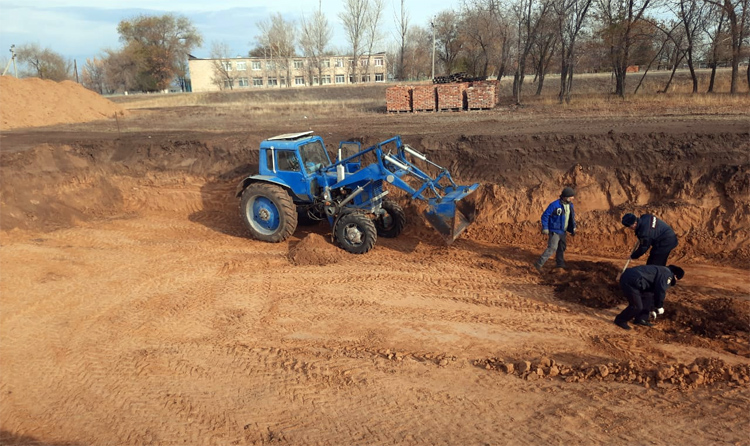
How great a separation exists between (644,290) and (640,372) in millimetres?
1300

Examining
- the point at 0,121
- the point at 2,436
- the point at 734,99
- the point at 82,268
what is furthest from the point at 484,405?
the point at 0,121

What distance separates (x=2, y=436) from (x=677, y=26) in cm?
2756

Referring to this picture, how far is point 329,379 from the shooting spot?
5145 millimetres

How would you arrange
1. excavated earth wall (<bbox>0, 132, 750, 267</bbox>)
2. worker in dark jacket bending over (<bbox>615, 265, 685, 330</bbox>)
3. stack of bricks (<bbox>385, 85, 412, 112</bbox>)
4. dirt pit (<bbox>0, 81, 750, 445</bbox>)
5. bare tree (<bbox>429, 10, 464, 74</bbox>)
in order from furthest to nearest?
bare tree (<bbox>429, 10, 464, 74</bbox>), stack of bricks (<bbox>385, 85, 412, 112</bbox>), excavated earth wall (<bbox>0, 132, 750, 267</bbox>), worker in dark jacket bending over (<bbox>615, 265, 685, 330</bbox>), dirt pit (<bbox>0, 81, 750, 445</bbox>)

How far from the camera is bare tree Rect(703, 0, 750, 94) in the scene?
61.4ft

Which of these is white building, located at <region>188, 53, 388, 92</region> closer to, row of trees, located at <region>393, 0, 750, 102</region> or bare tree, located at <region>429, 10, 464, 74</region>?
bare tree, located at <region>429, 10, 464, 74</region>

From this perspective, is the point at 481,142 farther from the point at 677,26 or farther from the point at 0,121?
the point at 0,121

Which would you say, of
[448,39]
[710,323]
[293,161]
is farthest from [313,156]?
[448,39]

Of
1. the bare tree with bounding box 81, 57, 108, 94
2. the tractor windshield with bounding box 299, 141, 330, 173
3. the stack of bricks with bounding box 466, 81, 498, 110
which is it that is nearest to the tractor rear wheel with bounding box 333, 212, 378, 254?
the tractor windshield with bounding box 299, 141, 330, 173

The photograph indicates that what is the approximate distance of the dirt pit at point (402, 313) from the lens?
453 cm

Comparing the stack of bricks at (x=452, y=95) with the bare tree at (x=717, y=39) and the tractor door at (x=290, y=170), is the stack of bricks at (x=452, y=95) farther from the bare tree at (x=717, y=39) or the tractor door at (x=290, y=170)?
the tractor door at (x=290, y=170)

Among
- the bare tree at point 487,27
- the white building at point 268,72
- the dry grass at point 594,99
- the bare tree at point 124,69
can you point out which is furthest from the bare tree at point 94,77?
the bare tree at point 487,27

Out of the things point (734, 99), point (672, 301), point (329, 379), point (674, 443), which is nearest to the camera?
point (674, 443)

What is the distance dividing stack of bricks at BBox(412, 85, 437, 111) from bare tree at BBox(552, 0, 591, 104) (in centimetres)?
605
